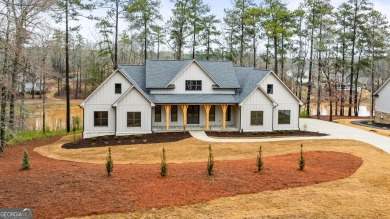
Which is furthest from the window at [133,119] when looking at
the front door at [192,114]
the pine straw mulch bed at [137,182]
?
the pine straw mulch bed at [137,182]

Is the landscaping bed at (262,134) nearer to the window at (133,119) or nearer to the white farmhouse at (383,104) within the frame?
the window at (133,119)

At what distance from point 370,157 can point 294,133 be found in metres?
9.53

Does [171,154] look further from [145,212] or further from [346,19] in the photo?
[346,19]

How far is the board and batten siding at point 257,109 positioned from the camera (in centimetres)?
2851

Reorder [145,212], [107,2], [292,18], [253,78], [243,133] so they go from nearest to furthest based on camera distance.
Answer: [145,212] < [243,133] < [253,78] < [107,2] < [292,18]

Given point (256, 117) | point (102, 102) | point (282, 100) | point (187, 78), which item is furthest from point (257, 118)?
point (102, 102)

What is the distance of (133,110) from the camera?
2719 centimetres

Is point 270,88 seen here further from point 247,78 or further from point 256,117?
point 256,117

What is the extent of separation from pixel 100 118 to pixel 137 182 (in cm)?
1466

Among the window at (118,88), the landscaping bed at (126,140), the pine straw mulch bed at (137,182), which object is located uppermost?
the window at (118,88)

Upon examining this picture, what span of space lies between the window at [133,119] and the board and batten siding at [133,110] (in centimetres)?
24

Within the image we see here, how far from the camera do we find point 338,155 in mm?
19547

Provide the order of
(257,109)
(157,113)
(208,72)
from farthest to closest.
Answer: (208,72) → (157,113) → (257,109)

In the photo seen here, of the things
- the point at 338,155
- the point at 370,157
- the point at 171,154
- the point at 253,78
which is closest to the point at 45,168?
the point at 171,154
